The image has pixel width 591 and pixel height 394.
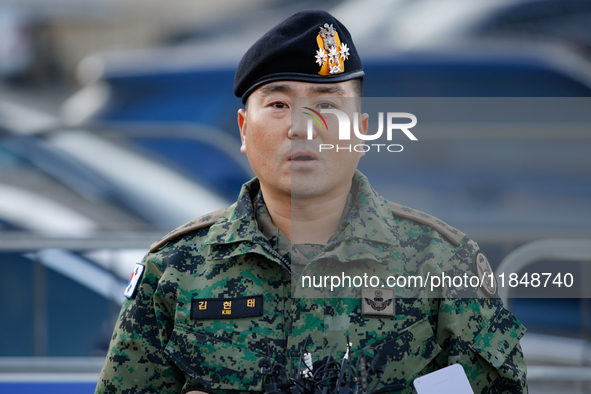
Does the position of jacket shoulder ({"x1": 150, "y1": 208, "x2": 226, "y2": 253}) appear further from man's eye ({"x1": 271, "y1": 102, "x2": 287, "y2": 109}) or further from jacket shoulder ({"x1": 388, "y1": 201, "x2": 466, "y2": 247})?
jacket shoulder ({"x1": 388, "y1": 201, "x2": 466, "y2": 247})

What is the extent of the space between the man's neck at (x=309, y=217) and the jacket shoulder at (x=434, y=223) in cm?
18

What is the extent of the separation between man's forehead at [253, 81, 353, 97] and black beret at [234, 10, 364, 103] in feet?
0.04

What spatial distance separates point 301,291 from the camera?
163 cm

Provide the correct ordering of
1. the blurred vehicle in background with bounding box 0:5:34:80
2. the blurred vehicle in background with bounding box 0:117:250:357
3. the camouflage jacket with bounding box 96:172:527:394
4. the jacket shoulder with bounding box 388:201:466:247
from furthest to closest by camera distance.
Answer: the blurred vehicle in background with bounding box 0:5:34:80
the blurred vehicle in background with bounding box 0:117:250:357
the jacket shoulder with bounding box 388:201:466:247
the camouflage jacket with bounding box 96:172:527:394

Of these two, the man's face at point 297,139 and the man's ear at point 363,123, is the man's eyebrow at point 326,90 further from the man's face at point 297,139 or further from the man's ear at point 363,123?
the man's ear at point 363,123

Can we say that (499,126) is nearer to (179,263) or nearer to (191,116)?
(179,263)

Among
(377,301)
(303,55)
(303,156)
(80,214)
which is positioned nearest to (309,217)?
(303,156)

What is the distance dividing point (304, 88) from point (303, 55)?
91mm

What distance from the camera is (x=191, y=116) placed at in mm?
6773

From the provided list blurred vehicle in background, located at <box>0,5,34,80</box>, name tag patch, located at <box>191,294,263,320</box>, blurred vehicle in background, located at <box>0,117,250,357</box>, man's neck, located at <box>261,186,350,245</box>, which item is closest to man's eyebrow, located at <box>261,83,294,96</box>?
man's neck, located at <box>261,186,350,245</box>

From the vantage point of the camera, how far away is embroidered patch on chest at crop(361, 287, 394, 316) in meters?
1.60

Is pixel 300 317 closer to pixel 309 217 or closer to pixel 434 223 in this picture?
pixel 309 217

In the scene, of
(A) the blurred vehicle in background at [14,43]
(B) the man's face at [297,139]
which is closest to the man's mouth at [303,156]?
(B) the man's face at [297,139]

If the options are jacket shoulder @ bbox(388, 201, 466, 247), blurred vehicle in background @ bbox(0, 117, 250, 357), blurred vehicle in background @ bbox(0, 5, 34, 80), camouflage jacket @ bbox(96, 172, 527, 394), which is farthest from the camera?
blurred vehicle in background @ bbox(0, 5, 34, 80)
